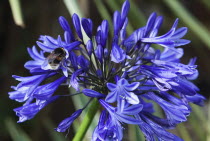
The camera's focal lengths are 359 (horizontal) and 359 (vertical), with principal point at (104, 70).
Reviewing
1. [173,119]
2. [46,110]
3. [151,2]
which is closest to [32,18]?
[46,110]

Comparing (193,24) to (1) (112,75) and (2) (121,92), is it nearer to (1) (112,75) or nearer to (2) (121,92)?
(1) (112,75)

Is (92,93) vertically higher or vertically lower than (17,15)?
lower

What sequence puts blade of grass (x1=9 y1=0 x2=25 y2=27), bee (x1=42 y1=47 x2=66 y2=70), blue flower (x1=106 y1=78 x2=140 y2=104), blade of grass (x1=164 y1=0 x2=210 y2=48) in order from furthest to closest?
blade of grass (x1=164 y1=0 x2=210 y2=48), blade of grass (x1=9 y1=0 x2=25 y2=27), bee (x1=42 y1=47 x2=66 y2=70), blue flower (x1=106 y1=78 x2=140 y2=104)

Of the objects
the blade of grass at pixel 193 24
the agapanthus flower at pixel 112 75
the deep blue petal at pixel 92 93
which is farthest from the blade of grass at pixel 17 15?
the blade of grass at pixel 193 24

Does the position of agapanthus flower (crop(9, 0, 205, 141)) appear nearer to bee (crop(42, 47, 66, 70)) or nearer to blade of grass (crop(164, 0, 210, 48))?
bee (crop(42, 47, 66, 70))

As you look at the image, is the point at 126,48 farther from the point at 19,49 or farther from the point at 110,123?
the point at 19,49

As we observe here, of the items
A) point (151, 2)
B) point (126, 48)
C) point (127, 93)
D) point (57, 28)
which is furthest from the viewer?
point (151, 2)

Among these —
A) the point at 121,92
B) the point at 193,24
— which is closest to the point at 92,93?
the point at 121,92

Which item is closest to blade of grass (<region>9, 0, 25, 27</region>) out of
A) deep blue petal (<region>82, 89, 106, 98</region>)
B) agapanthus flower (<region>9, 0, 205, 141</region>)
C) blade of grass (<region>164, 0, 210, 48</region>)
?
agapanthus flower (<region>9, 0, 205, 141</region>)

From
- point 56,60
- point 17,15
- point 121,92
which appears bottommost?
point 121,92

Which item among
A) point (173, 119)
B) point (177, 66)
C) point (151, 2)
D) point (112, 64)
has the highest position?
point (151, 2)

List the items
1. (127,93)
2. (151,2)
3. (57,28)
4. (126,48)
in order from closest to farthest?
1. (127,93)
2. (126,48)
3. (57,28)
4. (151,2)
